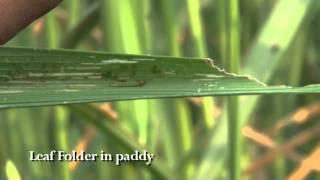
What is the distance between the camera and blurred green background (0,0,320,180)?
526 mm

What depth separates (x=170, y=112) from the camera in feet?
2.23

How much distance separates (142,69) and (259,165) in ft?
1.51

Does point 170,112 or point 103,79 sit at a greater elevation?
point 170,112

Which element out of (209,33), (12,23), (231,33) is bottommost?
(12,23)

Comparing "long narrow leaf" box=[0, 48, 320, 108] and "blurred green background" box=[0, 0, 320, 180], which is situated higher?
"blurred green background" box=[0, 0, 320, 180]

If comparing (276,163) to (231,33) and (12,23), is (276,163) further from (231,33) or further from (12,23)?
(12,23)

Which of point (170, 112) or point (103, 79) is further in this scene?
point (170, 112)

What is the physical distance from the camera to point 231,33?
46cm

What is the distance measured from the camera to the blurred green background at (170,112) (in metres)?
0.53

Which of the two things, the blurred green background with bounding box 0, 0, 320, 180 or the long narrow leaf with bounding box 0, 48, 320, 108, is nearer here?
the long narrow leaf with bounding box 0, 48, 320, 108

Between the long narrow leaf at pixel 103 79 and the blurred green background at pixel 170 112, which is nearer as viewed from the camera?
the long narrow leaf at pixel 103 79

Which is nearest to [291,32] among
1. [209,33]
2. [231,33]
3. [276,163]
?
[231,33]

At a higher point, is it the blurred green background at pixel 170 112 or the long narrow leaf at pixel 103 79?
the blurred green background at pixel 170 112

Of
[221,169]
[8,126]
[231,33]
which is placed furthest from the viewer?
[8,126]
